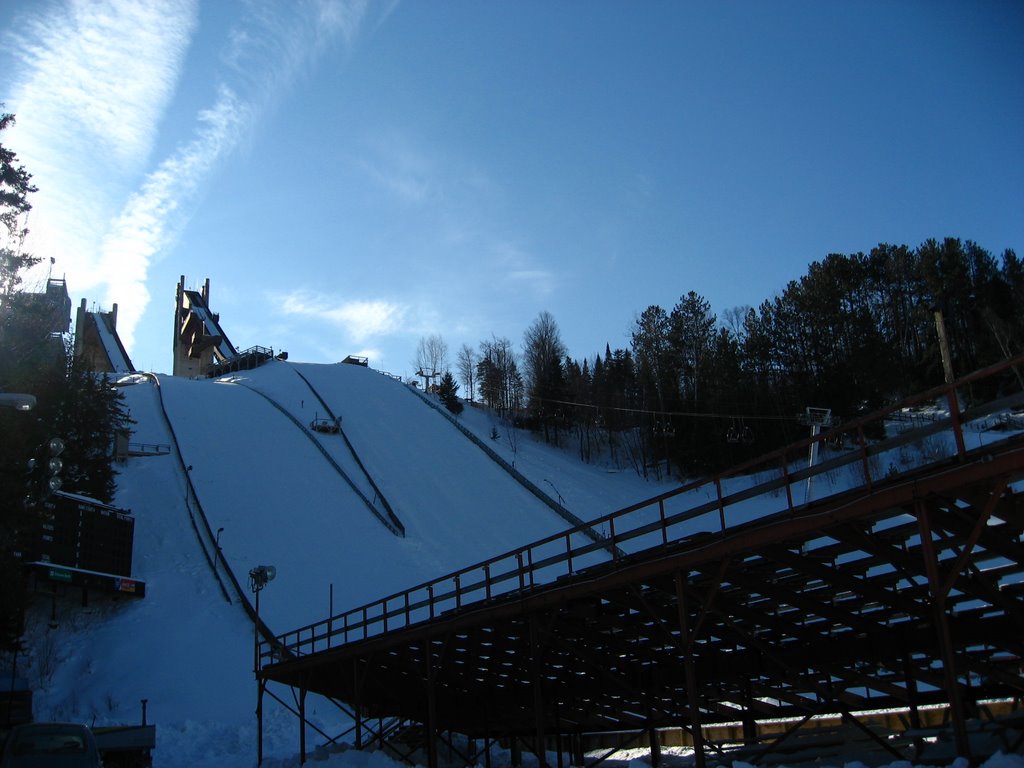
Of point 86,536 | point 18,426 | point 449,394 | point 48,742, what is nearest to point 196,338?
point 449,394

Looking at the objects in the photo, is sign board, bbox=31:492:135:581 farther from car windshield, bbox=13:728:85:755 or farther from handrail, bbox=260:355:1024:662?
car windshield, bbox=13:728:85:755

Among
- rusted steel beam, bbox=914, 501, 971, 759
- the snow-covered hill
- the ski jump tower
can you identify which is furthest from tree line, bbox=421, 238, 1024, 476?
rusted steel beam, bbox=914, 501, 971, 759

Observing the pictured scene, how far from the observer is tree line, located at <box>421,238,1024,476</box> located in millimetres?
60594

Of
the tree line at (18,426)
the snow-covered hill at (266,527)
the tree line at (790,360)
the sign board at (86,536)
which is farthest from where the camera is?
the tree line at (790,360)

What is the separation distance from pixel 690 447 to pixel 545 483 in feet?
44.2

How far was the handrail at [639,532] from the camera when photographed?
9.06 m

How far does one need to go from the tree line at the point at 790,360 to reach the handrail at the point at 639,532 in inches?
370

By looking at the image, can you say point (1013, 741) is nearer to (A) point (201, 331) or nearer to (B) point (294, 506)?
(B) point (294, 506)

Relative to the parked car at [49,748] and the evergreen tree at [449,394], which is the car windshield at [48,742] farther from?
the evergreen tree at [449,394]

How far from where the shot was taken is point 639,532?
12.7 meters

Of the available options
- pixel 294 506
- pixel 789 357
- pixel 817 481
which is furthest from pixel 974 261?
pixel 294 506

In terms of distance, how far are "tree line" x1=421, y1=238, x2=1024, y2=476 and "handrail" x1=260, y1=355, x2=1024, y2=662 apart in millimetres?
9396

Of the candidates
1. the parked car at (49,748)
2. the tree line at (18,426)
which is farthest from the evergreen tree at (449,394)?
the parked car at (49,748)

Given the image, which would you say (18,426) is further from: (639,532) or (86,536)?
(639,532)
